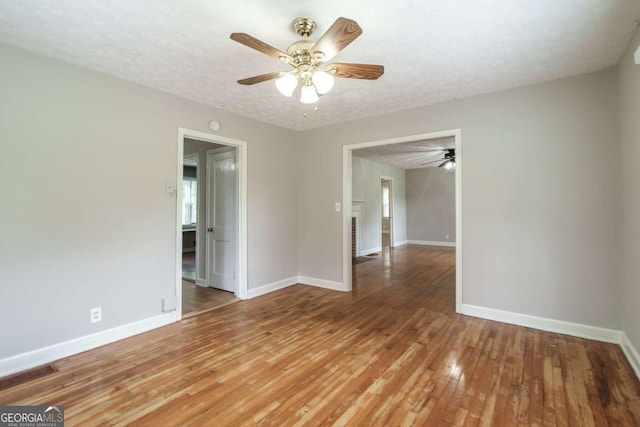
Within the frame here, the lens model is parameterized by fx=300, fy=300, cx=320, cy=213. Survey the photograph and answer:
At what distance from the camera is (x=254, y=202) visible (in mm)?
4203

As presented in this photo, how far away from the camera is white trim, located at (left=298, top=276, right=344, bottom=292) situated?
4.46 meters

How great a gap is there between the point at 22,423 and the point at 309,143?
4.14m

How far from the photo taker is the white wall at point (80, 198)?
7.55ft

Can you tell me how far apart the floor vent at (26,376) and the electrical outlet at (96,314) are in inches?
16.7

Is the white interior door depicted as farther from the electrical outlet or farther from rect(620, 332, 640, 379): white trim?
rect(620, 332, 640, 379): white trim

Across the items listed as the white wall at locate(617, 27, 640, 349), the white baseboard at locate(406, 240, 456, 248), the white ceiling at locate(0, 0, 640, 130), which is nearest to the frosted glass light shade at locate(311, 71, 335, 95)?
the white ceiling at locate(0, 0, 640, 130)

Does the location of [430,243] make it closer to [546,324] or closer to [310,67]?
[546,324]

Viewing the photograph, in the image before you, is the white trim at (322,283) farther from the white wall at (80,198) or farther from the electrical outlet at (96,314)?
the electrical outlet at (96,314)

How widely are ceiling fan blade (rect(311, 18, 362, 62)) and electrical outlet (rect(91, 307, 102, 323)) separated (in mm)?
2850

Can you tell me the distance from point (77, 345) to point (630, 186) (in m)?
4.75

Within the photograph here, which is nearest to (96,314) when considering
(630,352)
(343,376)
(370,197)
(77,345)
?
(77,345)

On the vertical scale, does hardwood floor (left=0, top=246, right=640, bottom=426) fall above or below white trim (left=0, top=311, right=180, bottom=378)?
below

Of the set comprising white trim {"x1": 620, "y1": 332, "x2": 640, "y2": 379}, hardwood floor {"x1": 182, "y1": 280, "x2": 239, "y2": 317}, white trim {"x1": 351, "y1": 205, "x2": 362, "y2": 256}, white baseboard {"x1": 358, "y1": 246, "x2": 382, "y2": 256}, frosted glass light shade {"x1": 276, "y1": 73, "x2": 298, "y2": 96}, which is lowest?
hardwood floor {"x1": 182, "y1": 280, "x2": 239, "y2": 317}

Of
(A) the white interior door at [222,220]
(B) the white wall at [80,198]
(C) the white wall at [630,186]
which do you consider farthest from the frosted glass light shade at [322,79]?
(A) the white interior door at [222,220]
